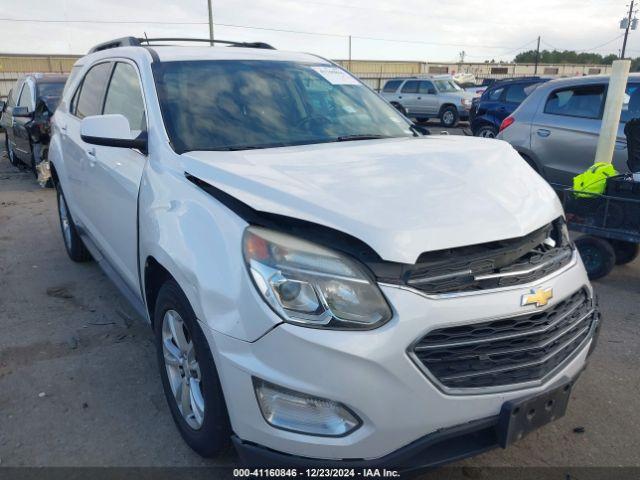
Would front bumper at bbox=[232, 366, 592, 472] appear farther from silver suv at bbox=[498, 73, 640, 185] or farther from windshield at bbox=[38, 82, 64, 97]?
windshield at bbox=[38, 82, 64, 97]

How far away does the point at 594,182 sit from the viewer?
4.67 m

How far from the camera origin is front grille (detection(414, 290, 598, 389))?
1889mm

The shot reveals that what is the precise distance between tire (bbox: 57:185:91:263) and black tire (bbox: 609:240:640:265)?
491 cm

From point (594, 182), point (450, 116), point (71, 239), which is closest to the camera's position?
point (594, 182)

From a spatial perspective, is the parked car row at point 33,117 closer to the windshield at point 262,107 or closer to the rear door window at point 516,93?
the windshield at point 262,107

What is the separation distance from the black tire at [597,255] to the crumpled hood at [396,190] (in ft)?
7.74

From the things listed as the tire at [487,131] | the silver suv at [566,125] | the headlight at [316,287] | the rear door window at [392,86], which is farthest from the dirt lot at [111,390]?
the rear door window at [392,86]

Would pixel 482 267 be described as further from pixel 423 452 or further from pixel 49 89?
pixel 49 89

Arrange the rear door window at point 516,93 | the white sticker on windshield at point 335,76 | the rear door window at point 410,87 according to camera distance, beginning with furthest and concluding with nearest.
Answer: the rear door window at point 410,87
the rear door window at point 516,93
the white sticker on windshield at point 335,76

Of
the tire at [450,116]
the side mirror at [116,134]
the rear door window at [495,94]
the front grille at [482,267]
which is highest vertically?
the side mirror at [116,134]

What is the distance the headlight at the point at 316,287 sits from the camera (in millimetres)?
1859

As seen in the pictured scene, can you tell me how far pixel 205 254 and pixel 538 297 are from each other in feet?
4.17

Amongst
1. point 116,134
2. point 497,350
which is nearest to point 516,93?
point 116,134

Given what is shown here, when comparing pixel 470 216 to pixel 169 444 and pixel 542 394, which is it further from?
pixel 169 444
